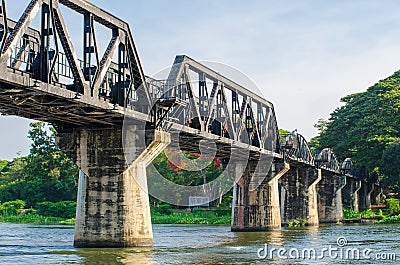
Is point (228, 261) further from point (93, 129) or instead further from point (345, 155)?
point (345, 155)

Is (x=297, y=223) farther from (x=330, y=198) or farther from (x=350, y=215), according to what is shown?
(x=350, y=215)

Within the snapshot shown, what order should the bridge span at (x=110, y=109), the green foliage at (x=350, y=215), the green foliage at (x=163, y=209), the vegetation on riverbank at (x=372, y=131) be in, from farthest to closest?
1. the green foliage at (x=163, y=209)
2. the green foliage at (x=350, y=215)
3. the vegetation on riverbank at (x=372, y=131)
4. the bridge span at (x=110, y=109)

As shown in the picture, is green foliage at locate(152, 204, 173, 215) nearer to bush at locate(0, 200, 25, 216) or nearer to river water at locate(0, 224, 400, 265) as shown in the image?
bush at locate(0, 200, 25, 216)

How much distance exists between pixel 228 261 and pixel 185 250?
680cm

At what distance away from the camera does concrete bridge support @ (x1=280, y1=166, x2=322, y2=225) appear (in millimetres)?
77000

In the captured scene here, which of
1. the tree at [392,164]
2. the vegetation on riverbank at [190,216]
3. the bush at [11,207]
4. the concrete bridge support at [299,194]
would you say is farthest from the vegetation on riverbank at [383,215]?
the bush at [11,207]

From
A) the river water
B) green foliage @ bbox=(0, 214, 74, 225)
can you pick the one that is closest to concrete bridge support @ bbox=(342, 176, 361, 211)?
green foliage @ bbox=(0, 214, 74, 225)

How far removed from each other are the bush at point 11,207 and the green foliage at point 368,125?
50784 millimetres

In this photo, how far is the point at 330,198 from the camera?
9312cm

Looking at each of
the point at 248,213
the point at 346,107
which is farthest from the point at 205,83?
the point at 346,107

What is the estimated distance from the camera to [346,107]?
11681cm

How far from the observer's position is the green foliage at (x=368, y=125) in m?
99.2

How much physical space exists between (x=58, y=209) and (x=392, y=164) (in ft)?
164

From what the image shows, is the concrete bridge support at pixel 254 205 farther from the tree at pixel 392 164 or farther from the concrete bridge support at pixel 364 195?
the concrete bridge support at pixel 364 195
